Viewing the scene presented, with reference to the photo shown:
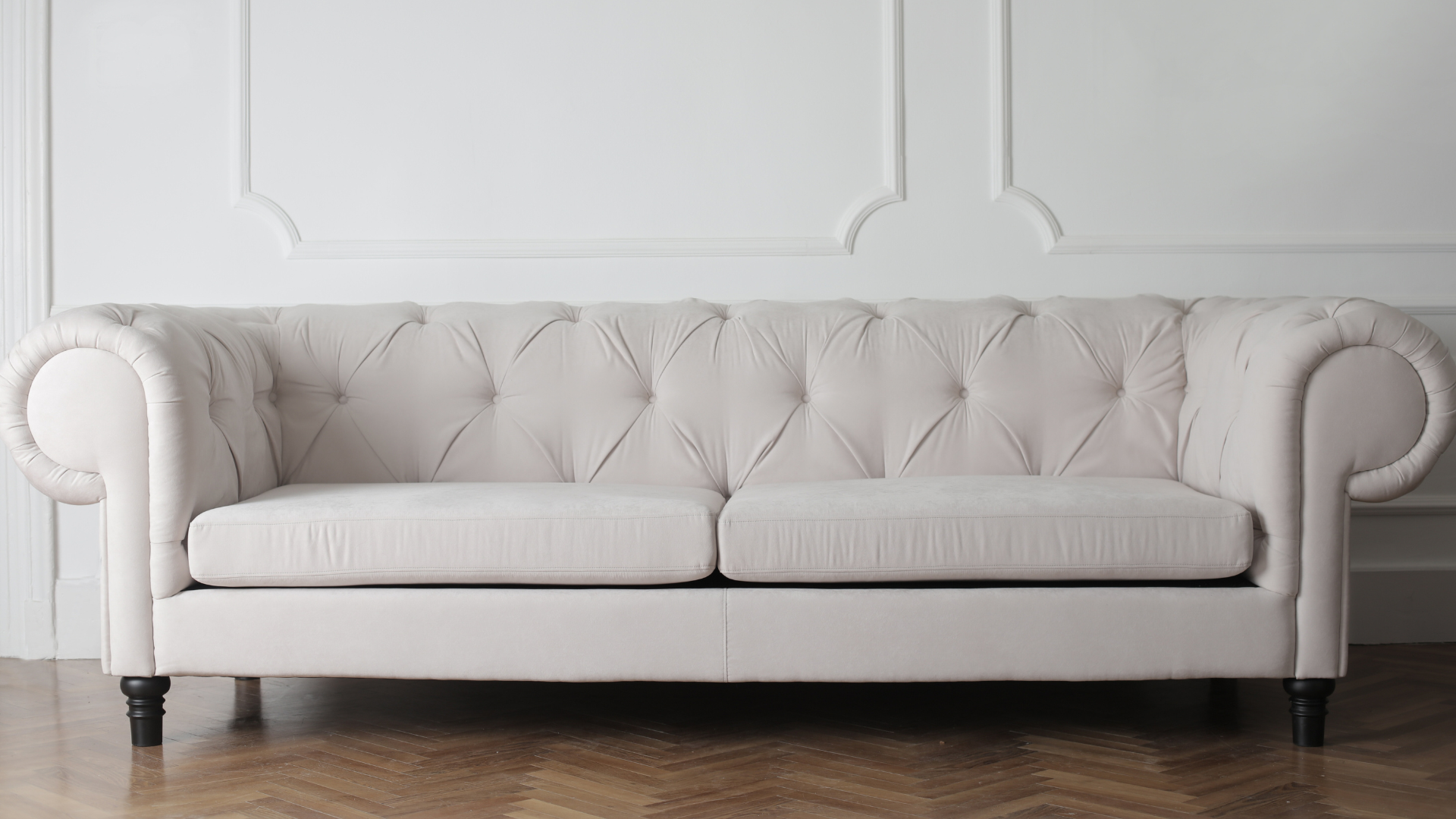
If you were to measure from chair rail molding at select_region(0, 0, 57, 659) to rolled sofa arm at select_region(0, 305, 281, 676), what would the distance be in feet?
3.24

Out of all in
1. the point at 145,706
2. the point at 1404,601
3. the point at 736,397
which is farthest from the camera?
the point at 1404,601

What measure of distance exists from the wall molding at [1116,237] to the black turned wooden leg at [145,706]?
2.03 meters

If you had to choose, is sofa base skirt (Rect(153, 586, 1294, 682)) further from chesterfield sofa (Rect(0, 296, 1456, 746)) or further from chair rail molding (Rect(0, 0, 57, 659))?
chair rail molding (Rect(0, 0, 57, 659))

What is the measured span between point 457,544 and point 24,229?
1686mm

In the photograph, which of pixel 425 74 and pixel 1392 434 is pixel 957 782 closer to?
pixel 1392 434

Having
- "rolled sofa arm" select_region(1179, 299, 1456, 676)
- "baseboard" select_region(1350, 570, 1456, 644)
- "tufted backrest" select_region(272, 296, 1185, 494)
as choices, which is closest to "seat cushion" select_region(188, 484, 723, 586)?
"tufted backrest" select_region(272, 296, 1185, 494)

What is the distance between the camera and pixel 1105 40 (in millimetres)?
2391

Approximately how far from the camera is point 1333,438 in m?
1.51

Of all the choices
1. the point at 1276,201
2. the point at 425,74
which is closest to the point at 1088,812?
the point at 1276,201

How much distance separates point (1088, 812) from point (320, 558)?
120cm

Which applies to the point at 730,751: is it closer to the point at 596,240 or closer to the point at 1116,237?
the point at 596,240

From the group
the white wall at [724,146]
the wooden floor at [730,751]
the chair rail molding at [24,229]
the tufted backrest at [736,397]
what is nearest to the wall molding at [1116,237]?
the white wall at [724,146]

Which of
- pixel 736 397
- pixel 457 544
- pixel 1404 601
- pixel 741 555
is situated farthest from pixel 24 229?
pixel 1404 601

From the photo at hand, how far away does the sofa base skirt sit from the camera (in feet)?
4.95
